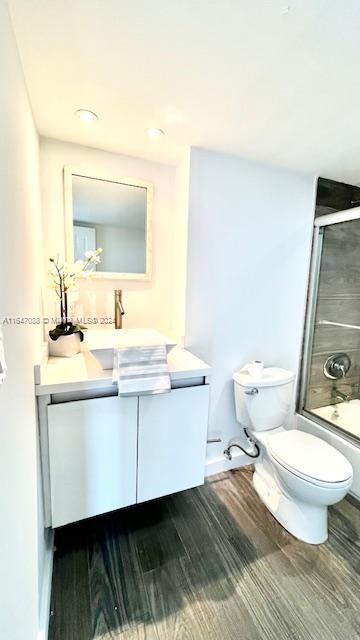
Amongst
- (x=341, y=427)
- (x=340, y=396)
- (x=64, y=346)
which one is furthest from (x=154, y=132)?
(x=340, y=396)

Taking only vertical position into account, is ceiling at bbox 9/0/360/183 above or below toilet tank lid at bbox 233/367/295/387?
above

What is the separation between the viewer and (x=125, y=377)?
1.18 m

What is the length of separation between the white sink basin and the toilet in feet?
2.24

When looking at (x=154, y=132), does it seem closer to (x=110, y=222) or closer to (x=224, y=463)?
(x=110, y=222)

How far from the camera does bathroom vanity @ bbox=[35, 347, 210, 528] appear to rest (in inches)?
44.4

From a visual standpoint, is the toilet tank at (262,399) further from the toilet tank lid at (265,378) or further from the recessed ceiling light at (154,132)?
the recessed ceiling light at (154,132)

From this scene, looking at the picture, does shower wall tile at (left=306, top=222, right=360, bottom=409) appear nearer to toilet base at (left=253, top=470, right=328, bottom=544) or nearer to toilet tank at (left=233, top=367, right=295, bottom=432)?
toilet tank at (left=233, top=367, right=295, bottom=432)

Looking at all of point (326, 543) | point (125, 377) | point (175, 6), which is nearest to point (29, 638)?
point (125, 377)

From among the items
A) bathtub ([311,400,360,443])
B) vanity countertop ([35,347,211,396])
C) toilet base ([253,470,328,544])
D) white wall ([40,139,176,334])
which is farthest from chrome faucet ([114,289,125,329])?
bathtub ([311,400,360,443])

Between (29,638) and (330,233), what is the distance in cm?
252

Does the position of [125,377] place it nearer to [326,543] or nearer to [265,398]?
[265,398]

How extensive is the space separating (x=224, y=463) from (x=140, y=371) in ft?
3.82

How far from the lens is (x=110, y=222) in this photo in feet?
5.40

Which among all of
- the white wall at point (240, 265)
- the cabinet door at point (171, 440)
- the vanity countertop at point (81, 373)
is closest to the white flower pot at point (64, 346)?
the vanity countertop at point (81, 373)
